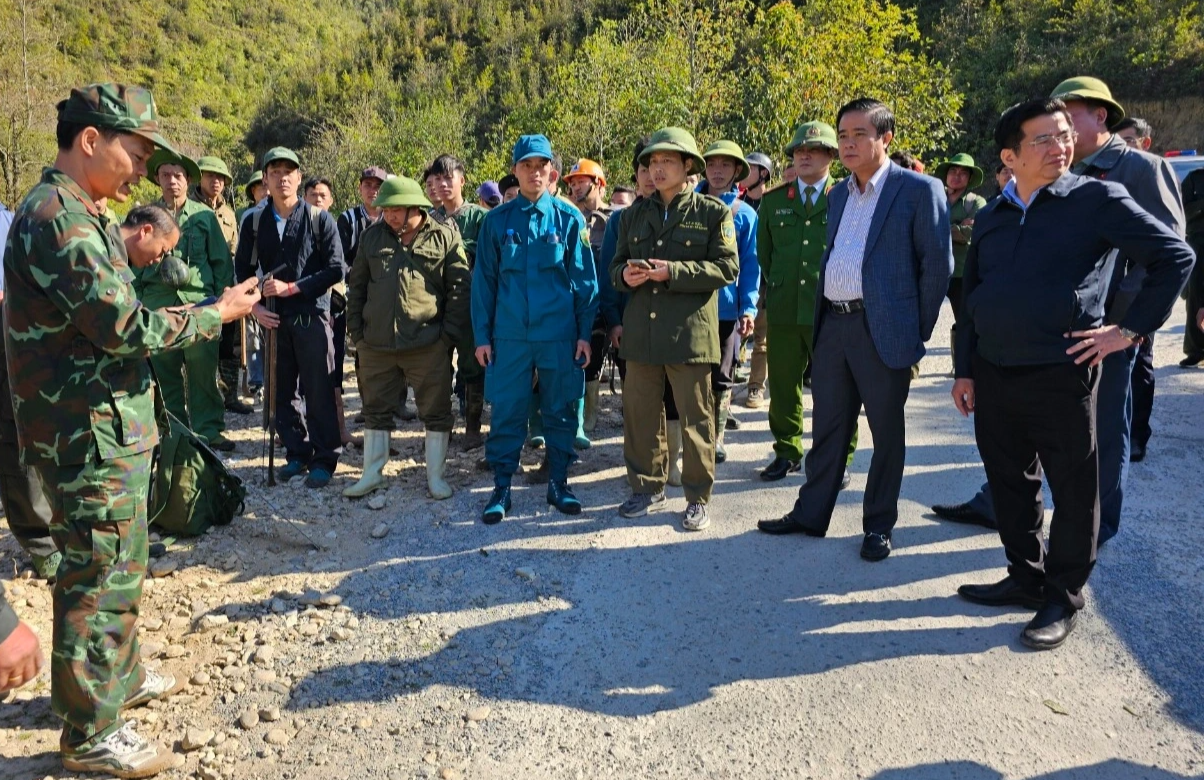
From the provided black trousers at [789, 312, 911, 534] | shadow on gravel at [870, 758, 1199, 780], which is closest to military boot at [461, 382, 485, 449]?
→ black trousers at [789, 312, 911, 534]

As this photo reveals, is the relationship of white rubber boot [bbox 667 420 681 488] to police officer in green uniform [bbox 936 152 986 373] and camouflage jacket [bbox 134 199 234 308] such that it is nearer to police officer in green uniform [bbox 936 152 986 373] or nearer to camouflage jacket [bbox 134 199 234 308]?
police officer in green uniform [bbox 936 152 986 373]

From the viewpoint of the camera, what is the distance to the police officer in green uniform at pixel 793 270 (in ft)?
16.3

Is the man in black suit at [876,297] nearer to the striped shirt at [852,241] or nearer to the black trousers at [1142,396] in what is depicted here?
the striped shirt at [852,241]

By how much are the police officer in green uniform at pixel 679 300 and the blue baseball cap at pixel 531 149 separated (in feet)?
1.99

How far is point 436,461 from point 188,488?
146cm

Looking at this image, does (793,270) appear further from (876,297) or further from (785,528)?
(785,528)

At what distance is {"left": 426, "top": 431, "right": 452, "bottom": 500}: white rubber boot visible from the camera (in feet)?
17.0

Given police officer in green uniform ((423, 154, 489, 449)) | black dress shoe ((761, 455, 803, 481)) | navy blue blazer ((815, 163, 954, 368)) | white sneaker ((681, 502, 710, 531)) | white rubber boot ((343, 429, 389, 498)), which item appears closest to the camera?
navy blue blazer ((815, 163, 954, 368))

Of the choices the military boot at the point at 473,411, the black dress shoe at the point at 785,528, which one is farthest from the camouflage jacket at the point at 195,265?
the black dress shoe at the point at 785,528

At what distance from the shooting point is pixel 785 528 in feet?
14.2

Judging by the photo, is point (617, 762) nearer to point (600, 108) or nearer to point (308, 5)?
point (600, 108)

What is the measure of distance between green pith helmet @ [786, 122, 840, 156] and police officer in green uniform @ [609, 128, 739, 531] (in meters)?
0.84

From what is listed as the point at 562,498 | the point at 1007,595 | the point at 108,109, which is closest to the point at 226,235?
the point at 562,498

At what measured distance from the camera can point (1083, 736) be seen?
8.70 ft
